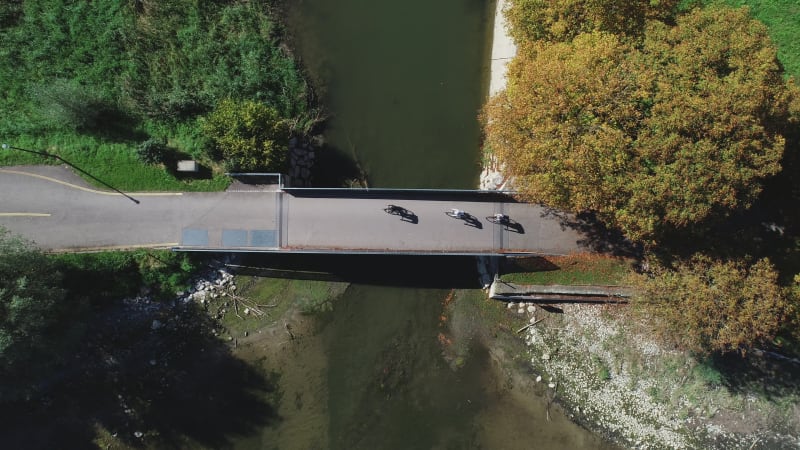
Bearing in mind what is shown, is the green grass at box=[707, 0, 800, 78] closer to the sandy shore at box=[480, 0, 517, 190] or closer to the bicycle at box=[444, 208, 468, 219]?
the sandy shore at box=[480, 0, 517, 190]

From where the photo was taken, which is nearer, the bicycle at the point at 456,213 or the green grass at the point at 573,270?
the bicycle at the point at 456,213

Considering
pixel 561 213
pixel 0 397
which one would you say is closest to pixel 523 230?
pixel 561 213

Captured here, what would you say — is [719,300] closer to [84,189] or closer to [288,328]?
[288,328]

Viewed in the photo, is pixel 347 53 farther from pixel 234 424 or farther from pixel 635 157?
pixel 234 424

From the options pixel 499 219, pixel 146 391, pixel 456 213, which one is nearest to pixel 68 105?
pixel 146 391

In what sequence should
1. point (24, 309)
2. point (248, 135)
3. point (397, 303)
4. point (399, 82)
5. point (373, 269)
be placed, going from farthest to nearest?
1. point (399, 82)
2. point (397, 303)
3. point (373, 269)
4. point (248, 135)
5. point (24, 309)

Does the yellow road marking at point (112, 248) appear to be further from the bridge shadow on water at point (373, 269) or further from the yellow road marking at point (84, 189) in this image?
the bridge shadow on water at point (373, 269)

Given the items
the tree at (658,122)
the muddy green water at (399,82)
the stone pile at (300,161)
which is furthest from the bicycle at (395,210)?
the tree at (658,122)
